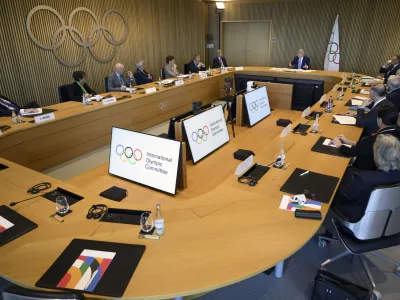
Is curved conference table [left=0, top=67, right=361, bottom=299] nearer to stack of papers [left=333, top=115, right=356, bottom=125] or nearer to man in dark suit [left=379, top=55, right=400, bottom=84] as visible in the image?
stack of papers [left=333, top=115, right=356, bottom=125]

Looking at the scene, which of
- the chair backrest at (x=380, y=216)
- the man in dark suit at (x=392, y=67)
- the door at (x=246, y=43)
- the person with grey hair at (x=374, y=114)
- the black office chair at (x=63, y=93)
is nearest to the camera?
the chair backrest at (x=380, y=216)

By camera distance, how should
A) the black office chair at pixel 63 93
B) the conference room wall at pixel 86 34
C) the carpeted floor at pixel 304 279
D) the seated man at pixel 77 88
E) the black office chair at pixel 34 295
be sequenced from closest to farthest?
the black office chair at pixel 34 295 < the carpeted floor at pixel 304 279 < the black office chair at pixel 63 93 < the seated man at pixel 77 88 < the conference room wall at pixel 86 34

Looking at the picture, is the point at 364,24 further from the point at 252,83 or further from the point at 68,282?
the point at 68,282

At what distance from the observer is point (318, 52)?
29.5ft

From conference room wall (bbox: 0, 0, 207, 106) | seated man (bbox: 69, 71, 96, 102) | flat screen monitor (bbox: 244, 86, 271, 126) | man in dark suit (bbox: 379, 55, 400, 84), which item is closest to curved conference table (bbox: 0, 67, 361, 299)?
flat screen monitor (bbox: 244, 86, 271, 126)

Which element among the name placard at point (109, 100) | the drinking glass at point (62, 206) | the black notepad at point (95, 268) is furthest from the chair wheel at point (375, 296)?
the name placard at point (109, 100)

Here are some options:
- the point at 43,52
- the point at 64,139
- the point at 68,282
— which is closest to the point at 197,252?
the point at 68,282

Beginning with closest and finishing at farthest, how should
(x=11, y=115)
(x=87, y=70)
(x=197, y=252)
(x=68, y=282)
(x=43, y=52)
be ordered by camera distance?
1. (x=68, y=282)
2. (x=197, y=252)
3. (x=11, y=115)
4. (x=43, y=52)
5. (x=87, y=70)

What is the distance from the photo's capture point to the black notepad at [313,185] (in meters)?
2.03

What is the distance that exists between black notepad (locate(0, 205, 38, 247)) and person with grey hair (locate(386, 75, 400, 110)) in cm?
391

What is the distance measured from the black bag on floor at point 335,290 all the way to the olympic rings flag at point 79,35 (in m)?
6.00

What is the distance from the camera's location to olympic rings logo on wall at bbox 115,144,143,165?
8.13 ft

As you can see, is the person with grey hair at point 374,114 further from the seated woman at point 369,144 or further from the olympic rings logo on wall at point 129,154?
the olympic rings logo on wall at point 129,154

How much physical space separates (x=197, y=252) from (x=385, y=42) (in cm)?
906
